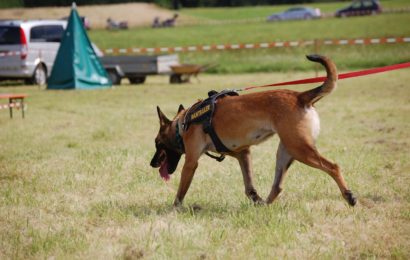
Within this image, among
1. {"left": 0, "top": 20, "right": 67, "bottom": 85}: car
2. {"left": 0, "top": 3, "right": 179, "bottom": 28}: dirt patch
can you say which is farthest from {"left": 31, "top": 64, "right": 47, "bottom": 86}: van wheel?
{"left": 0, "top": 3, "right": 179, "bottom": 28}: dirt patch

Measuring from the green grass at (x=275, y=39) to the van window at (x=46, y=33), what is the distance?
9.50m

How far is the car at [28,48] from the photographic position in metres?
21.3

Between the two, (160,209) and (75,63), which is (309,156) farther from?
(75,63)

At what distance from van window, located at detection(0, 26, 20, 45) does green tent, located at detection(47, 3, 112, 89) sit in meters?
2.62

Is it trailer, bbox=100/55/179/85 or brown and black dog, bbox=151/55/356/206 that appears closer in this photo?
brown and black dog, bbox=151/55/356/206

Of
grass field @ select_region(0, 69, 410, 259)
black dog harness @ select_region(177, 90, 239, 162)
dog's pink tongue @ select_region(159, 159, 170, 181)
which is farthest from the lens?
dog's pink tongue @ select_region(159, 159, 170, 181)

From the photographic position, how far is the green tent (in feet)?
63.2

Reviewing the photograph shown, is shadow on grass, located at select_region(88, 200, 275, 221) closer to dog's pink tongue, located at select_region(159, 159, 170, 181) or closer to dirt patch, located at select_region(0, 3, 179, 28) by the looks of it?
dog's pink tongue, located at select_region(159, 159, 170, 181)

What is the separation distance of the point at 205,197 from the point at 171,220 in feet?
3.22

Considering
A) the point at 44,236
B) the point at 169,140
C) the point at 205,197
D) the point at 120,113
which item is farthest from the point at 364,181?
the point at 120,113

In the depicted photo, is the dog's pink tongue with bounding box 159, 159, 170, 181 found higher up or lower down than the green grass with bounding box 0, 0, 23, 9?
higher up

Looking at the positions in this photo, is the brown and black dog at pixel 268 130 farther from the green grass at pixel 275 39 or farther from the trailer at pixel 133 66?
the green grass at pixel 275 39

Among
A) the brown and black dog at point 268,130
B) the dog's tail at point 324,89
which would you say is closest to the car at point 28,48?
the brown and black dog at point 268,130

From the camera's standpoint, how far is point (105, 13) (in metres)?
67.5
